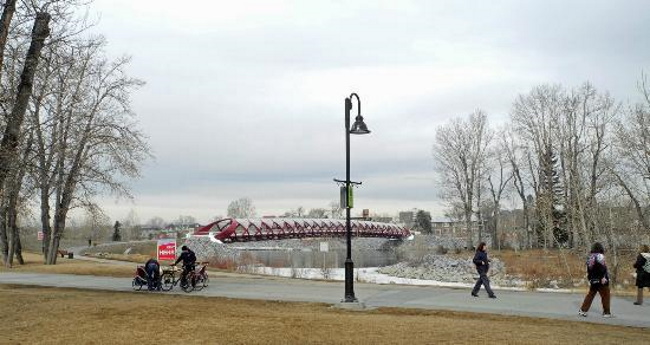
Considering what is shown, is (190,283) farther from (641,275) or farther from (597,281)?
(641,275)

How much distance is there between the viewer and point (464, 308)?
47.0ft

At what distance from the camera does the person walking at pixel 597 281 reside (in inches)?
513

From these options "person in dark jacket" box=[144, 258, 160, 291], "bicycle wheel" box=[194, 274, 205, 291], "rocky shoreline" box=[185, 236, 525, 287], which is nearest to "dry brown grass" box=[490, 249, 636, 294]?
"rocky shoreline" box=[185, 236, 525, 287]

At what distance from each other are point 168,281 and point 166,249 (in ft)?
18.5

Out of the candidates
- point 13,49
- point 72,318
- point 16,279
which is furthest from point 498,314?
point 16,279

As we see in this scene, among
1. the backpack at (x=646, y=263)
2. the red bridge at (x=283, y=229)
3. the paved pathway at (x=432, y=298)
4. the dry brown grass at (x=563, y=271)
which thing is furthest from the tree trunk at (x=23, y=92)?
the red bridge at (x=283, y=229)

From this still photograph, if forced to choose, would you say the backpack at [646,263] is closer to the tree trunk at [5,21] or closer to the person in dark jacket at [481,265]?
the person in dark jacket at [481,265]

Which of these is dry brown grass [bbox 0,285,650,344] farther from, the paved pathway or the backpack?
the backpack

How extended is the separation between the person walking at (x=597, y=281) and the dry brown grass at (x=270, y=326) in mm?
1366

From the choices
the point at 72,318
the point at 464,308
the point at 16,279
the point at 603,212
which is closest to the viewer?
the point at 72,318

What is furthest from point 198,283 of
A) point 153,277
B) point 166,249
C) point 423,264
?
point 423,264

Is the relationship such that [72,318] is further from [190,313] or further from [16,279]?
[16,279]

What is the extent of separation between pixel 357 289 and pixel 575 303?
22.2ft

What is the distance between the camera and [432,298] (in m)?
16.6
